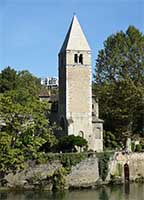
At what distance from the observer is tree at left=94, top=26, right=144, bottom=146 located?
2116 inches

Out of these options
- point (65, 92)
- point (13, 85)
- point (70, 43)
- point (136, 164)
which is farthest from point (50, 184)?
point (13, 85)

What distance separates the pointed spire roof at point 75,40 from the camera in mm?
51219

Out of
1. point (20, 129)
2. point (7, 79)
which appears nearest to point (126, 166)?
point (20, 129)

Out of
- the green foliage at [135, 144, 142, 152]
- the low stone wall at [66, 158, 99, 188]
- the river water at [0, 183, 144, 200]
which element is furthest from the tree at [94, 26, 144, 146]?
the river water at [0, 183, 144, 200]

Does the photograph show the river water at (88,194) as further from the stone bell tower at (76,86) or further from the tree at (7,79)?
the tree at (7,79)

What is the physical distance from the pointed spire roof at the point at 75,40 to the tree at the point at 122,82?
584 cm

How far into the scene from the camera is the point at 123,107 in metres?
54.1

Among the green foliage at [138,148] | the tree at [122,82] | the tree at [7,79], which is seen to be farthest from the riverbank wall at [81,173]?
the tree at [7,79]

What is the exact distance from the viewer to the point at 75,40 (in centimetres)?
5144

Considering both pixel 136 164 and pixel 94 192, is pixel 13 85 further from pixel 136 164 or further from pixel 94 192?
pixel 94 192

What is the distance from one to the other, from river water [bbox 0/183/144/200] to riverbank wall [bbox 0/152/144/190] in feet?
5.05

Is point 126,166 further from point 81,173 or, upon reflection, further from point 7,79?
point 7,79

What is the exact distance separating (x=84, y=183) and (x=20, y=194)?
19.7ft

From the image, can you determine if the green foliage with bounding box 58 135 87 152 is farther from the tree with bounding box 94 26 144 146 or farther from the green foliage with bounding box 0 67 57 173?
the tree with bounding box 94 26 144 146
